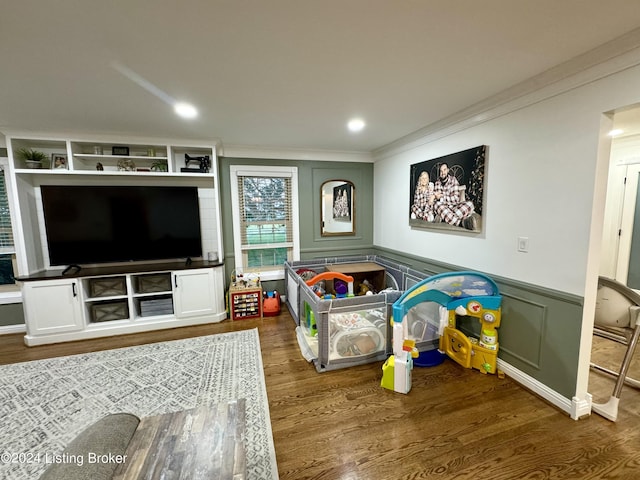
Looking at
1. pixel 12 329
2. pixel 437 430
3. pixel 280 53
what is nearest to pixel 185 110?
pixel 280 53

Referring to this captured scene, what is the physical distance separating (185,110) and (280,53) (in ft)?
4.37

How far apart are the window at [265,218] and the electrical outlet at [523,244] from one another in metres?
2.83

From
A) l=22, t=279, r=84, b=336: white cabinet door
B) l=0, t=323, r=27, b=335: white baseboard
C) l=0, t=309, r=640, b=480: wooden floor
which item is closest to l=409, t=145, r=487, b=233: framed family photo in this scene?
l=0, t=309, r=640, b=480: wooden floor

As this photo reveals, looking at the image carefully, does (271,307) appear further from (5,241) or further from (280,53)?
(5,241)

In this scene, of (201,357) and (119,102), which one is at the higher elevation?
(119,102)

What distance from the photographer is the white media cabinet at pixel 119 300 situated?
296 cm

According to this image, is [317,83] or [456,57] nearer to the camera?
[456,57]

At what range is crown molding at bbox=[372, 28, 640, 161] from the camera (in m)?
1.51

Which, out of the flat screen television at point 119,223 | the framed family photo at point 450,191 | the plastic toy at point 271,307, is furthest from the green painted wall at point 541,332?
the flat screen television at point 119,223

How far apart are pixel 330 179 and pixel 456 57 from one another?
8.75ft

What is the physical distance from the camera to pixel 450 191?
108 inches

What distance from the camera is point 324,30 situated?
1.39 meters

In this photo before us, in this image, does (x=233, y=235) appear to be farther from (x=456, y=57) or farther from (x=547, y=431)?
(x=547, y=431)

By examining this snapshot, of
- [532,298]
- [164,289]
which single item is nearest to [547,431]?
[532,298]
